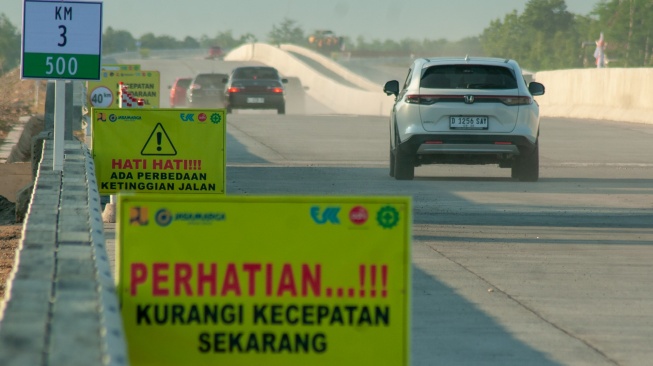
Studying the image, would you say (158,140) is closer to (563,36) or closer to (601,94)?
(601,94)

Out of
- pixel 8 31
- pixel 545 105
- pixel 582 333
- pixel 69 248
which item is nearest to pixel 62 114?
pixel 582 333

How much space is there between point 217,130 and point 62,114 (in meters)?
1.44

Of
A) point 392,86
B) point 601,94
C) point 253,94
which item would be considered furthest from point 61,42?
point 253,94

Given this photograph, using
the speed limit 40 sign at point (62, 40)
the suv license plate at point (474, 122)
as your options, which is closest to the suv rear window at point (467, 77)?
the suv license plate at point (474, 122)

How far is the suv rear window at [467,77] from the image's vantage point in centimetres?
1848

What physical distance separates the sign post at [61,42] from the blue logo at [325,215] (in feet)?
24.9

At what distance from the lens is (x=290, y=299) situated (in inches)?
201

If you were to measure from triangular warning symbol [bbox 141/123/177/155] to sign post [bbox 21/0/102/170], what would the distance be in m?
0.72

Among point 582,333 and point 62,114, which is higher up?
point 62,114

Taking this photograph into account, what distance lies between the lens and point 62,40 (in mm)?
12789

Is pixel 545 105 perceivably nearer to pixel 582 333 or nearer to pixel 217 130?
pixel 217 130

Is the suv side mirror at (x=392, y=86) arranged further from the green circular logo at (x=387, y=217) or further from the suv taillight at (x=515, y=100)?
the green circular logo at (x=387, y=217)

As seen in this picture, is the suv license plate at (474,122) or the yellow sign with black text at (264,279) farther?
the suv license plate at (474,122)

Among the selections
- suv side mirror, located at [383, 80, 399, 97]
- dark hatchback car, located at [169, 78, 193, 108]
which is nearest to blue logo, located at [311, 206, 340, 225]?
suv side mirror, located at [383, 80, 399, 97]
